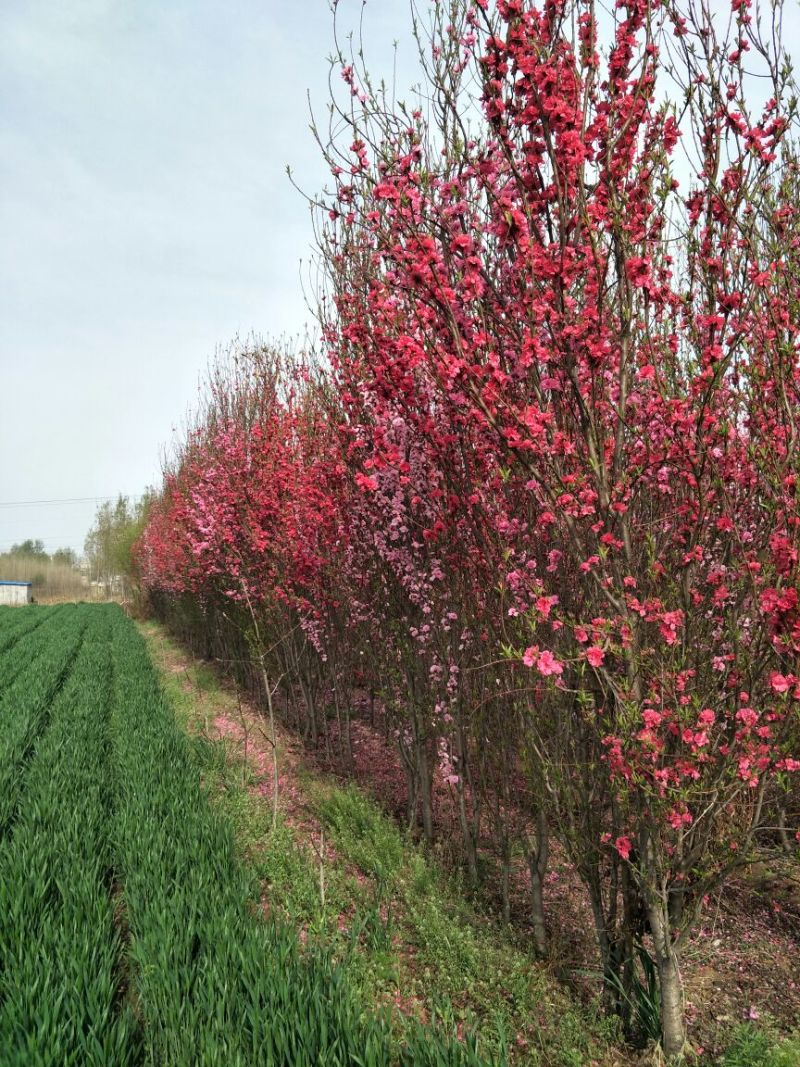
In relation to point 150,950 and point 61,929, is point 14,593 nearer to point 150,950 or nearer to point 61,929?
point 61,929

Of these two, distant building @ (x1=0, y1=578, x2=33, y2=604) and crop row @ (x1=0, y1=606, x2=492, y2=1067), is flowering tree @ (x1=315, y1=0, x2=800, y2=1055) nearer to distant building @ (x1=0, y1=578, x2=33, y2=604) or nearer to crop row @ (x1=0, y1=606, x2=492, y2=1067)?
crop row @ (x1=0, y1=606, x2=492, y2=1067)

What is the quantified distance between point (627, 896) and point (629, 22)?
432 cm

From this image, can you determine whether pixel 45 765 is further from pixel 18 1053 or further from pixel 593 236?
pixel 593 236

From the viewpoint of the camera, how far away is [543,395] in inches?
132

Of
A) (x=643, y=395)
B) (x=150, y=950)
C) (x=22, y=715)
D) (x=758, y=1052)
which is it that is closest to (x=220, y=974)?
(x=150, y=950)

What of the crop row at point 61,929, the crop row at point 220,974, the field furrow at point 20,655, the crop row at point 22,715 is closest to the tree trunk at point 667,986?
the crop row at point 220,974

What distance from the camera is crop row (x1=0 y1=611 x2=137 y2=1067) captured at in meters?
2.54

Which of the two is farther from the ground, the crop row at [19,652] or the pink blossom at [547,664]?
the pink blossom at [547,664]

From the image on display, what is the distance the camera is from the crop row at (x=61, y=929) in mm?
2539

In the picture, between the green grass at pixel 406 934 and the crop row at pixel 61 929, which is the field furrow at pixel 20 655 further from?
the green grass at pixel 406 934

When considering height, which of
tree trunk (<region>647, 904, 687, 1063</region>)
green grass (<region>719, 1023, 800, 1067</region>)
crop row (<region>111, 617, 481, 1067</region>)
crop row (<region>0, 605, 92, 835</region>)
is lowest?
green grass (<region>719, 1023, 800, 1067</region>)

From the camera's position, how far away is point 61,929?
3.24 metres

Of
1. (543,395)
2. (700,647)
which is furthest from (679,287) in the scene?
(700,647)

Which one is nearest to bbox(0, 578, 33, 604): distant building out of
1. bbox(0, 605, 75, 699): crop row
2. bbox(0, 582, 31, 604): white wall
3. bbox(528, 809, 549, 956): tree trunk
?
bbox(0, 582, 31, 604): white wall
